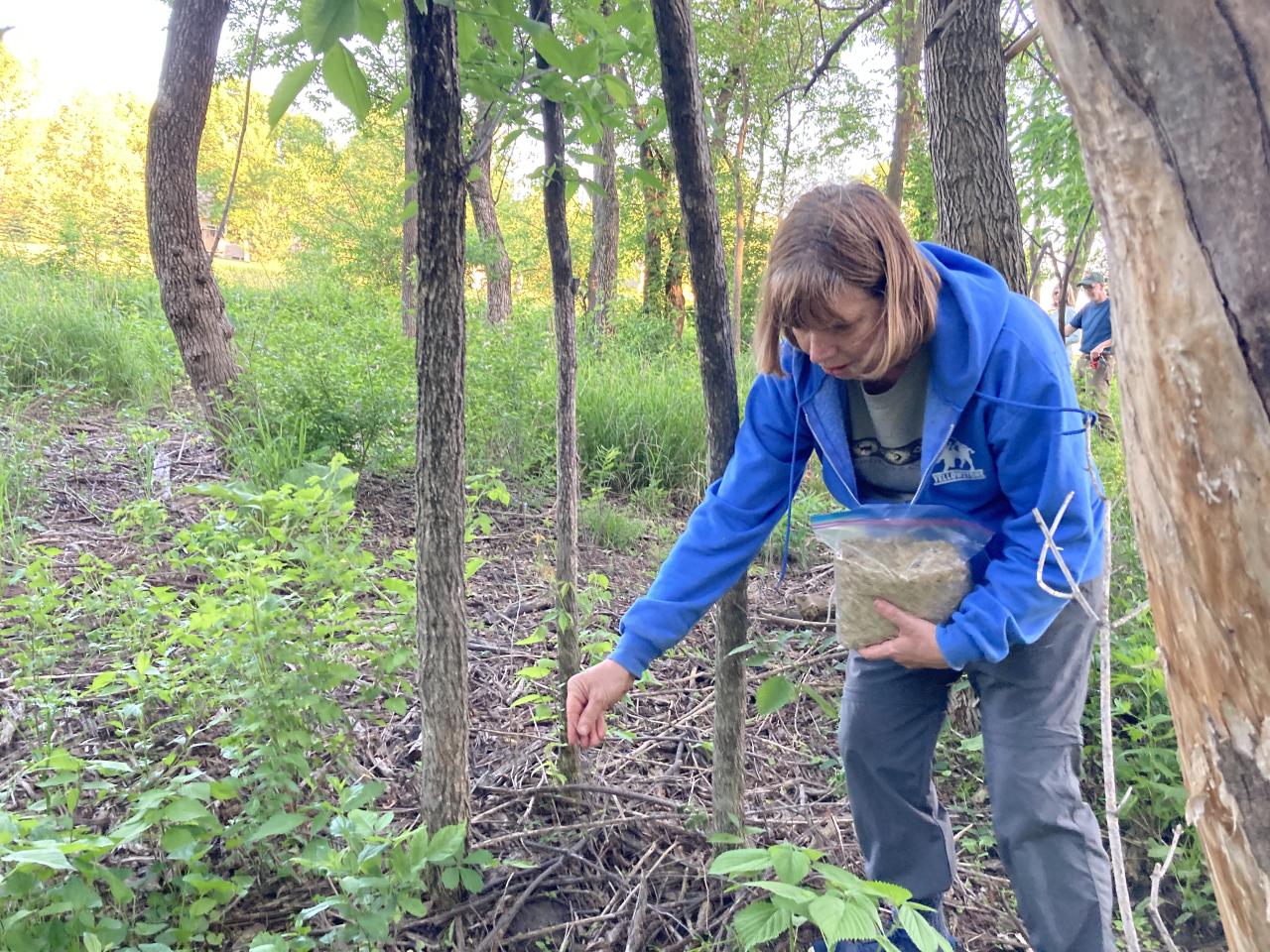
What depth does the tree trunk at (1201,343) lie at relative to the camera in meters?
0.74

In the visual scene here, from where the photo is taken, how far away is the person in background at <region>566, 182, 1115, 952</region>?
153 cm

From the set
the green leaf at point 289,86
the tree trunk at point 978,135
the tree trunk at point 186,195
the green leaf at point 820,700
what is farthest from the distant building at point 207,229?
the green leaf at point 820,700

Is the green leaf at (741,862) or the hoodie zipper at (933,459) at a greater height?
the hoodie zipper at (933,459)

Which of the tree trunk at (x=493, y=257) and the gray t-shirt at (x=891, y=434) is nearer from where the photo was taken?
the gray t-shirt at (x=891, y=434)

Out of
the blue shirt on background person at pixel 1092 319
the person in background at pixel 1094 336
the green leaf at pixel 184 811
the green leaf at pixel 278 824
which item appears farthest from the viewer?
the blue shirt on background person at pixel 1092 319

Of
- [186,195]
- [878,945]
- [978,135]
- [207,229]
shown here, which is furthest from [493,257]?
[207,229]

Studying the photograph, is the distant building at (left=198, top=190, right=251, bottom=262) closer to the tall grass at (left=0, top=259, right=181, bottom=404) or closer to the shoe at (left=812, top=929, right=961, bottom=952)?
the tall grass at (left=0, top=259, right=181, bottom=404)

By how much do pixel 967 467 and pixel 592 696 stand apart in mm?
941

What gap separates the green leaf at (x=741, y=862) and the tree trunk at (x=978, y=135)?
2.58m

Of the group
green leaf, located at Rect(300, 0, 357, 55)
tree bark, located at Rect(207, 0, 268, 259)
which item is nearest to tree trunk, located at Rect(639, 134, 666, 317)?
tree bark, located at Rect(207, 0, 268, 259)

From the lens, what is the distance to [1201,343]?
0.79 metres

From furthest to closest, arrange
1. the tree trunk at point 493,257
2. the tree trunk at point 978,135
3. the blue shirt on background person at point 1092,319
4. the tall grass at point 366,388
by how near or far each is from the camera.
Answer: the tree trunk at point 493,257, the blue shirt on background person at point 1092,319, the tall grass at point 366,388, the tree trunk at point 978,135

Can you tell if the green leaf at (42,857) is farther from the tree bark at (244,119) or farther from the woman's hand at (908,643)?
the tree bark at (244,119)

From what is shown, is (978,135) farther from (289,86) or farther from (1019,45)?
(289,86)
